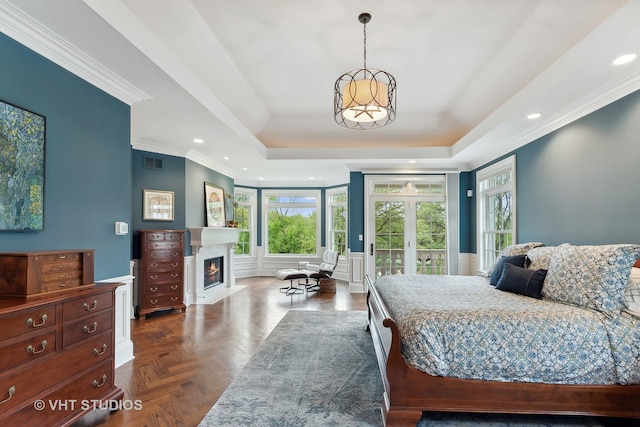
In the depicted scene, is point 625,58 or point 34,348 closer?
point 34,348

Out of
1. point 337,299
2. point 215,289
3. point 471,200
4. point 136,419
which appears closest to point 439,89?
point 471,200

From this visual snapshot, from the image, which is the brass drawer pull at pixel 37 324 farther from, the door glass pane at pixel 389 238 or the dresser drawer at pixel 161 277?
the door glass pane at pixel 389 238

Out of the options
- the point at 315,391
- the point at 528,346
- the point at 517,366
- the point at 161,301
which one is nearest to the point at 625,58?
the point at 528,346

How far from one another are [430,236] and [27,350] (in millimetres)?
6016

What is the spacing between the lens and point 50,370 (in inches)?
70.5

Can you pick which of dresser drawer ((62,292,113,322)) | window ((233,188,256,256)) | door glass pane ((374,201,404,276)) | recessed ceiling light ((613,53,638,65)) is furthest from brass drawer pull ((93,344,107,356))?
window ((233,188,256,256))

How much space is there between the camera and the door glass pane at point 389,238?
6.44 m

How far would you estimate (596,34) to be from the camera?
233cm

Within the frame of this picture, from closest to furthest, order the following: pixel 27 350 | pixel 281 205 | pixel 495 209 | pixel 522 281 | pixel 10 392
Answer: pixel 10 392 → pixel 27 350 → pixel 522 281 → pixel 495 209 → pixel 281 205

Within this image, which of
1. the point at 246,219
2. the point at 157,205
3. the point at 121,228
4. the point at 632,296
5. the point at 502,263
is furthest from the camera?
the point at 246,219

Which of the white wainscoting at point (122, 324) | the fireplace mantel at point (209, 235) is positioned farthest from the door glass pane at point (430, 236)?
the white wainscoting at point (122, 324)

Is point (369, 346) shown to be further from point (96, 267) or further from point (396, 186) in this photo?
point (396, 186)

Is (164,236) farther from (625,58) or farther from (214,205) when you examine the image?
(625,58)

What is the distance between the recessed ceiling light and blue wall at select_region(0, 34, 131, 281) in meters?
4.15
